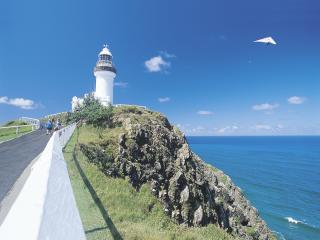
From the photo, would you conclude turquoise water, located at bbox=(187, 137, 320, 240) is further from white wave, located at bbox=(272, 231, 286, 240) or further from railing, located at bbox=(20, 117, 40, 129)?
railing, located at bbox=(20, 117, 40, 129)

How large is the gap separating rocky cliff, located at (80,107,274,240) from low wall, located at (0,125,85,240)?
17923mm

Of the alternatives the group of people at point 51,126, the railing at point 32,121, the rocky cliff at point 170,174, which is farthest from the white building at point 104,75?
the group of people at point 51,126

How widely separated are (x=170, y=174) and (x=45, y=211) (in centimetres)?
2765

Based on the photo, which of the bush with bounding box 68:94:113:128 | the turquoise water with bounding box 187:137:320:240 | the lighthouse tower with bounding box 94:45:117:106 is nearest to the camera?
the bush with bounding box 68:94:113:128

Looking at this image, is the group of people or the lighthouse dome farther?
the lighthouse dome

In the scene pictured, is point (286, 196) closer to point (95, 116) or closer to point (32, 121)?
point (95, 116)

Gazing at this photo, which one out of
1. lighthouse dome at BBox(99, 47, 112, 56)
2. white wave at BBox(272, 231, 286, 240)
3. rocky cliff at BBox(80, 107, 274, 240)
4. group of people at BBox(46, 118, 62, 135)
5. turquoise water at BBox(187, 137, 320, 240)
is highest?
lighthouse dome at BBox(99, 47, 112, 56)

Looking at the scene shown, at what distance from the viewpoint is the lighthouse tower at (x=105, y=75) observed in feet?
170

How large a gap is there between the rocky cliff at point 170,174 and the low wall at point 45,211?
1792 cm

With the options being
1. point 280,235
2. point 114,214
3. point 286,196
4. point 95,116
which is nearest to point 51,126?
point 95,116

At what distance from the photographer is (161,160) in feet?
99.9

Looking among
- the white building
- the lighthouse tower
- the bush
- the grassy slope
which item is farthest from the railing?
the grassy slope

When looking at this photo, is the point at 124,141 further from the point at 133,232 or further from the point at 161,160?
the point at 133,232

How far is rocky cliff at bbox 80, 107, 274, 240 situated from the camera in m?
24.5
